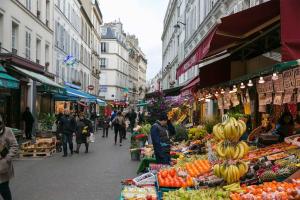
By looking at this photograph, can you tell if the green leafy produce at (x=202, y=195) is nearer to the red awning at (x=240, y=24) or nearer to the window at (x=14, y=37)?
the red awning at (x=240, y=24)

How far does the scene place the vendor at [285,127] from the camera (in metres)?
10.5

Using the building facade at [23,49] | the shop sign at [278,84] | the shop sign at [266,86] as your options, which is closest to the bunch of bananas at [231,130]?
the shop sign at [278,84]

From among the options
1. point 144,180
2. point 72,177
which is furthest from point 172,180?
point 72,177

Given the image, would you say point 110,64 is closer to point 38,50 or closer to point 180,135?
point 38,50

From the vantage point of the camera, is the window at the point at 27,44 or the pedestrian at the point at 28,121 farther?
the window at the point at 27,44

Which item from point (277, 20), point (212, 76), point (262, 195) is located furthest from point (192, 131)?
point (262, 195)

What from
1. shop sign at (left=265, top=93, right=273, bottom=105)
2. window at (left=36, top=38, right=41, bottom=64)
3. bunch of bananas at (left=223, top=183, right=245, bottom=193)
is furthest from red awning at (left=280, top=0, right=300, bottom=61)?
window at (left=36, top=38, right=41, bottom=64)

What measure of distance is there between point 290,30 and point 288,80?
3439 mm

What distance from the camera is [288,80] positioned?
864 centimetres

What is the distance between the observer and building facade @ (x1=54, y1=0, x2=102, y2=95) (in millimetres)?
36500

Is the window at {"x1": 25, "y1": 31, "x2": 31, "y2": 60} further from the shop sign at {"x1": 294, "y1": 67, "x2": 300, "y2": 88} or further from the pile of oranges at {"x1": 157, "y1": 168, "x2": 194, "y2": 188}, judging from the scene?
the shop sign at {"x1": 294, "y1": 67, "x2": 300, "y2": 88}

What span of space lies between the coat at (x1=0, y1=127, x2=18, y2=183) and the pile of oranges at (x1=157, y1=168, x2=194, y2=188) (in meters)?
2.63

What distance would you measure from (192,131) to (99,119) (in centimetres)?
2904

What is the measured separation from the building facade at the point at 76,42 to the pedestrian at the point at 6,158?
2714 centimetres
